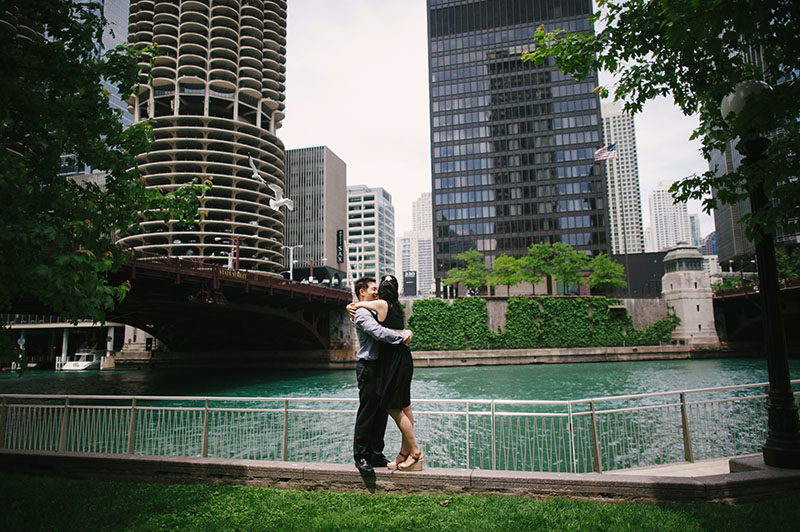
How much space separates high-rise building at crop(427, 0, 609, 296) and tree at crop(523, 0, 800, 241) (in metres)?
80.3

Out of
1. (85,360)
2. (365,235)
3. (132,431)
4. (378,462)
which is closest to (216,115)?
(85,360)

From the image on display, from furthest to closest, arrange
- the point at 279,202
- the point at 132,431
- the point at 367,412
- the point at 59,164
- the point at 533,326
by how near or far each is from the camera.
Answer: the point at 279,202, the point at 533,326, the point at 132,431, the point at 59,164, the point at 367,412

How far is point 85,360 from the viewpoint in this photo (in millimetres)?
67625

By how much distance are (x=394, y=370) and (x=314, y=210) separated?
123m

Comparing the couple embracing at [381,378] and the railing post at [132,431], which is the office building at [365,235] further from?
the couple embracing at [381,378]

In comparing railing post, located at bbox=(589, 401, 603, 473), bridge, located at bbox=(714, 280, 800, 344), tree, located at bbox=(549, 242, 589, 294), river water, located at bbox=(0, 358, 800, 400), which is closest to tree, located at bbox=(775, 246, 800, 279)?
bridge, located at bbox=(714, 280, 800, 344)

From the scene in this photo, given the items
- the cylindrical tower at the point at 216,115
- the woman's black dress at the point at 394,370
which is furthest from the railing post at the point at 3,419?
the cylindrical tower at the point at 216,115

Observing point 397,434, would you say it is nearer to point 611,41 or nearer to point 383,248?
point 611,41

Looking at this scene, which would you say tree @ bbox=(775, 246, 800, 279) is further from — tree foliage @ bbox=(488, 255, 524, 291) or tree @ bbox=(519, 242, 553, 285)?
tree foliage @ bbox=(488, 255, 524, 291)

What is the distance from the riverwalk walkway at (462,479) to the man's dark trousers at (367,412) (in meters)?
0.34

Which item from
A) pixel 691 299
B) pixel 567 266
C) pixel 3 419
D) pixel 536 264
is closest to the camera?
pixel 3 419

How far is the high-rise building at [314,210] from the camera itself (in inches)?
4934

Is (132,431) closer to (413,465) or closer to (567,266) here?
(413,465)

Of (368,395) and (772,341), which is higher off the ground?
(772,341)
